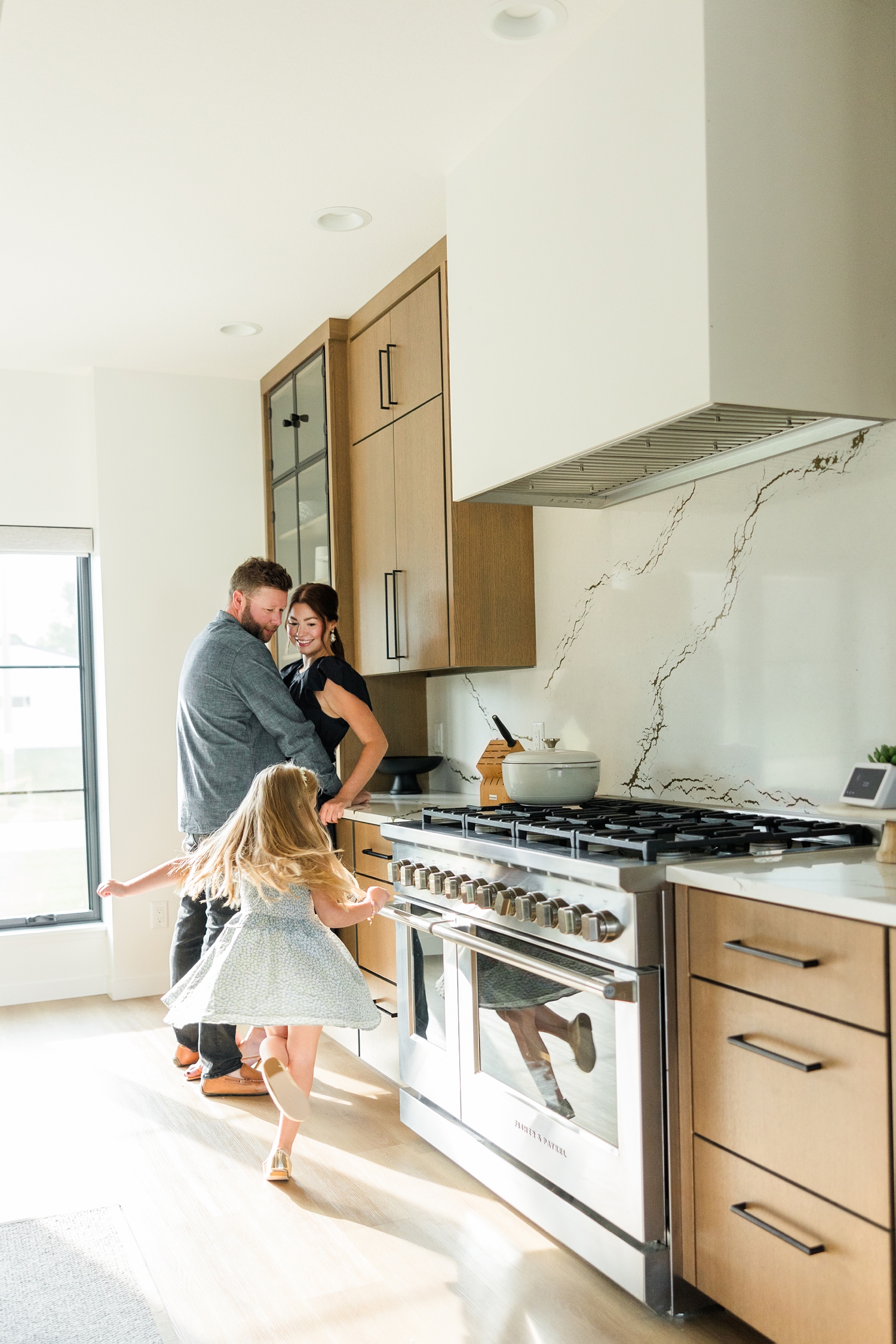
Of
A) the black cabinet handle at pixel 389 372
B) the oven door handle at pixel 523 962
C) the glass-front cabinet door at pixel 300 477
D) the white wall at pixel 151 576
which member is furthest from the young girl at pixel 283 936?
the white wall at pixel 151 576

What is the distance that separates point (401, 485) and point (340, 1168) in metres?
2.11

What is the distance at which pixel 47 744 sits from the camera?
190 inches

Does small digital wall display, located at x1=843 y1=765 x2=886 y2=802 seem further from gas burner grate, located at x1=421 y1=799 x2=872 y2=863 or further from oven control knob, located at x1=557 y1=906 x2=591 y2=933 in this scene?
oven control knob, located at x1=557 y1=906 x2=591 y2=933

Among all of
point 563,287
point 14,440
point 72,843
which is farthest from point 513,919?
point 14,440

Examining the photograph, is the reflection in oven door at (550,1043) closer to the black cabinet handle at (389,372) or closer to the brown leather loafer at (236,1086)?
the brown leather loafer at (236,1086)

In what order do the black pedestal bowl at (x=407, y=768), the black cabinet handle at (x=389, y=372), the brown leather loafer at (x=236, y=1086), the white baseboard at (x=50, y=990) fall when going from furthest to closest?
the white baseboard at (x=50, y=990)
the black pedestal bowl at (x=407, y=768)
the black cabinet handle at (x=389, y=372)
the brown leather loafer at (x=236, y=1086)

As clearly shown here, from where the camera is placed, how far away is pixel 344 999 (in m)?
2.64

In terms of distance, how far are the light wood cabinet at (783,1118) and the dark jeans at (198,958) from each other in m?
1.62

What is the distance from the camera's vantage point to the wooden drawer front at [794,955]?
1570 millimetres

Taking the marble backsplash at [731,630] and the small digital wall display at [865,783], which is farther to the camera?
the marble backsplash at [731,630]

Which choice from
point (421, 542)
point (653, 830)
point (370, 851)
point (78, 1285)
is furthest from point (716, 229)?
point (78, 1285)

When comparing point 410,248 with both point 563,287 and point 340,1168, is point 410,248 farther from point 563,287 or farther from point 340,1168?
point 340,1168

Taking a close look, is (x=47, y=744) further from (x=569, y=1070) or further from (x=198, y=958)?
(x=569, y=1070)

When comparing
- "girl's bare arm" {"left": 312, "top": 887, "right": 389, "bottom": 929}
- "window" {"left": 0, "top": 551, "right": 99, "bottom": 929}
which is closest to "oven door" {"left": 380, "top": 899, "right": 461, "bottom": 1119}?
"girl's bare arm" {"left": 312, "top": 887, "right": 389, "bottom": 929}
